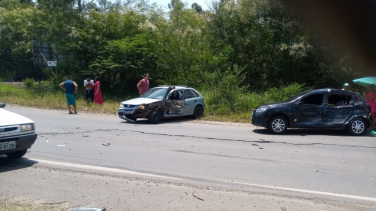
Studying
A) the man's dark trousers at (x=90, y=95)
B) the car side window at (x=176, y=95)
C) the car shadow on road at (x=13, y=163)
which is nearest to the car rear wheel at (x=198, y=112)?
the car side window at (x=176, y=95)

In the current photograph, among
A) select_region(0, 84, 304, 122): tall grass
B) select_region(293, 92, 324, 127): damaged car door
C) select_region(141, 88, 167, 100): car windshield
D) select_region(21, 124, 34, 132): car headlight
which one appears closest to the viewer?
select_region(21, 124, 34, 132): car headlight

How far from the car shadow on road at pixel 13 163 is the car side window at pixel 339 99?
9837 mm

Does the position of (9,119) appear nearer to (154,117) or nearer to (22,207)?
(22,207)

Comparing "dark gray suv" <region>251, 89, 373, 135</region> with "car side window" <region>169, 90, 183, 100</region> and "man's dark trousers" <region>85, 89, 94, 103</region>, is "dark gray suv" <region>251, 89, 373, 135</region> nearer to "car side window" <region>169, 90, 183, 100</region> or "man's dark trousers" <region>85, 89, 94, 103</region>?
"car side window" <region>169, 90, 183, 100</region>

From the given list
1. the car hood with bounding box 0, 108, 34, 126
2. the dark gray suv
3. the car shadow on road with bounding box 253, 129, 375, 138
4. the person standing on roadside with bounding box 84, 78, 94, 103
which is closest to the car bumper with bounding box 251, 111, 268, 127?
the dark gray suv

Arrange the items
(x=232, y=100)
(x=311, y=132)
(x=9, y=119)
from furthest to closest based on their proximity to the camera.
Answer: (x=232, y=100)
(x=311, y=132)
(x=9, y=119)

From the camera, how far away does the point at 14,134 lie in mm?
8547

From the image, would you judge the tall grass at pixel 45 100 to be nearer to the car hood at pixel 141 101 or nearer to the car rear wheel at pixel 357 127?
the car hood at pixel 141 101

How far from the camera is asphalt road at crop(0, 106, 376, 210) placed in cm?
775

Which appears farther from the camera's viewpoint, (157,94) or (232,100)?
(232,100)

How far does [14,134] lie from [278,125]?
8.78m

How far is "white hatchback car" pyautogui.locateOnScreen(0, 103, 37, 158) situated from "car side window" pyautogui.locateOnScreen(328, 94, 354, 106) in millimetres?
9887

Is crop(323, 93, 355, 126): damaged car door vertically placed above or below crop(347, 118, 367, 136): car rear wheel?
above

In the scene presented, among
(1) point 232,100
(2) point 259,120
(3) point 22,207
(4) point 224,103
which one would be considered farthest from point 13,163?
(1) point 232,100
